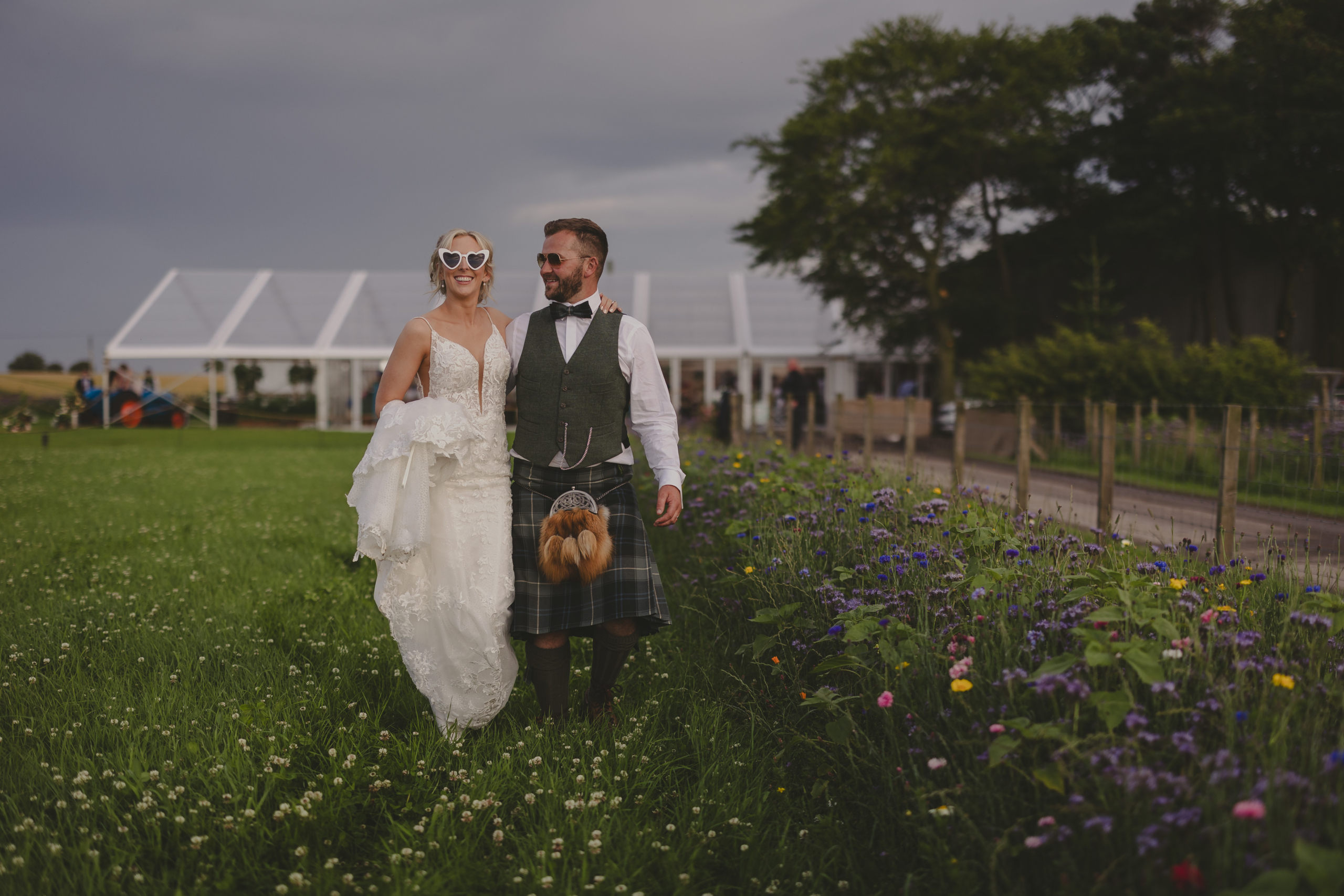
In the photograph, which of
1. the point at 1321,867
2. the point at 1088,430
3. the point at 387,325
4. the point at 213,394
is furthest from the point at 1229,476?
the point at 213,394

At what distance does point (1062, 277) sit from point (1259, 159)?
24.5 ft

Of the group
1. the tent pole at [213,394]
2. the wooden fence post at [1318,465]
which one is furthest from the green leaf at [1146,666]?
the tent pole at [213,394]

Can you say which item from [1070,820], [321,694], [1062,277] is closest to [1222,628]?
[1070,820]

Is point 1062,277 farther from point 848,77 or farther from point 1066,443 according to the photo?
point 1066,443

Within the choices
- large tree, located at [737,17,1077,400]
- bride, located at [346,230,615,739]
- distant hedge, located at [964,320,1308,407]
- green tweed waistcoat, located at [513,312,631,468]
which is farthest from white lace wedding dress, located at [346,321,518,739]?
large tree, located at [737,17,1077,400]

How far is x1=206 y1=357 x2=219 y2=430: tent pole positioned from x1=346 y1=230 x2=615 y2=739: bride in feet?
92.1

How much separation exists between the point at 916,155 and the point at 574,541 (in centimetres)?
2175

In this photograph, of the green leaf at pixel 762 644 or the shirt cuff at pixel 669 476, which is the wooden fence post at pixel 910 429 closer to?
the green leaf at pixel 762 644

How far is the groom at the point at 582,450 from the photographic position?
9.63 ft

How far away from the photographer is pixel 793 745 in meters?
2.89

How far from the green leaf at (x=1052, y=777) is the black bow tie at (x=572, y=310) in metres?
1.98

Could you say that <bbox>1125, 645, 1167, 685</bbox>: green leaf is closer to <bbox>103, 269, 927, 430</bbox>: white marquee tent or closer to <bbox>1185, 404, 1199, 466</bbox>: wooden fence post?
<bbox>1185, 404, 1199, 466</bbox>: wooden fence post

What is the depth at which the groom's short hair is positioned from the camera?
301 cm

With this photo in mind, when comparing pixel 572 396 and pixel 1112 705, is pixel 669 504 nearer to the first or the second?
pixel 572 396
